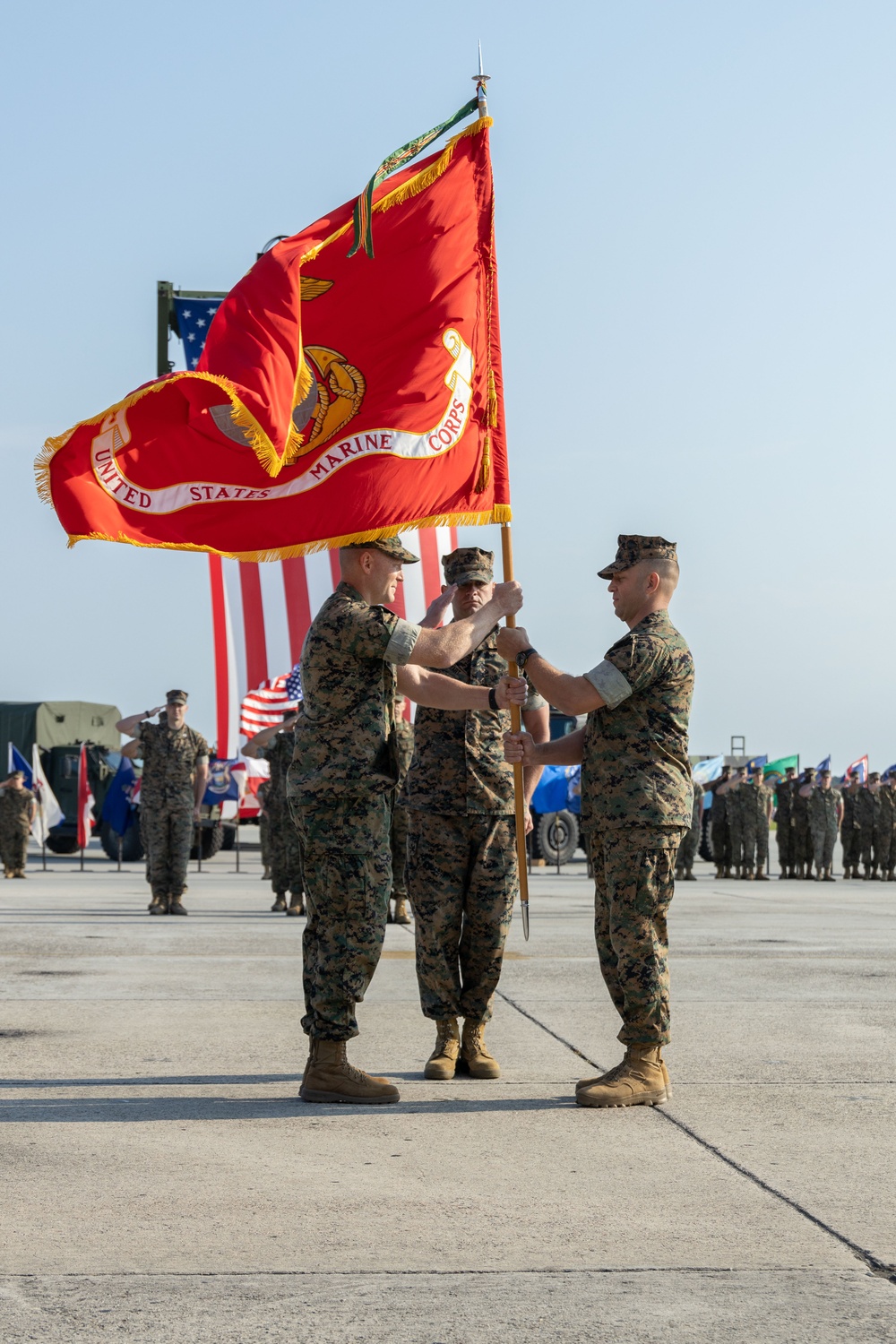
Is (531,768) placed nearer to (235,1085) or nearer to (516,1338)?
(235,1085)

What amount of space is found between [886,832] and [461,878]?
21657 mm

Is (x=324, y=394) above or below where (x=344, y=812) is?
above

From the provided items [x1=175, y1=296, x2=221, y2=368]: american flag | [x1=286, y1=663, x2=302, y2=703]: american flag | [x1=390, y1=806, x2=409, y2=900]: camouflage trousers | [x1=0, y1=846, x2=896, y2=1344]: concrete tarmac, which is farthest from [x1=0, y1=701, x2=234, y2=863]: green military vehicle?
[x1=0, y1=846, x2=896, y2=1344]: concrete tarmac

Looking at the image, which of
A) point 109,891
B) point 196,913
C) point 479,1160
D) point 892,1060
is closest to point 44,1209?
point 479,1160

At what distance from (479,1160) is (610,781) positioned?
1506 mm

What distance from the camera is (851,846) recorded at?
26484 mm

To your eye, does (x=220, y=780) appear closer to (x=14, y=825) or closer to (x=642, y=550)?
(x=14, y=825)

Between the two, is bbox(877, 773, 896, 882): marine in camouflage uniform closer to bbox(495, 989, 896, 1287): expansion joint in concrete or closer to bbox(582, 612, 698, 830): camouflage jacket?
bbox(495, 989, 896, 1287): expansion joint in concrete

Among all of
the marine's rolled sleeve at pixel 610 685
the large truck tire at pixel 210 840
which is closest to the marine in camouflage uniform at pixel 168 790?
the marine's rolled sleeve at pixel 610 685

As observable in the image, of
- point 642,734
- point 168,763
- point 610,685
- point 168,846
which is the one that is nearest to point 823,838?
point 168,763

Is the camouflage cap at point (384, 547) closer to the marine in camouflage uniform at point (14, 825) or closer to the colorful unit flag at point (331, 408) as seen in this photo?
the colorful unit flag at point (331, 408)

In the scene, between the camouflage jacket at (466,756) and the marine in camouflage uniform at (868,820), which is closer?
the camouflage jacket at (466,756)

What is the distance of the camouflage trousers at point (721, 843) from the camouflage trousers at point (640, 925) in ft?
65.8

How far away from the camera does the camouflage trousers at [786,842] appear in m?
25.9
